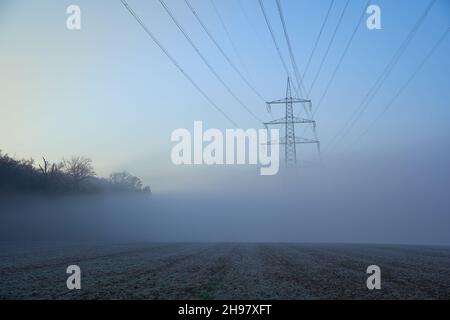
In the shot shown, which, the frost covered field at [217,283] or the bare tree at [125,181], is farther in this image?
the bare tree at [125,181]

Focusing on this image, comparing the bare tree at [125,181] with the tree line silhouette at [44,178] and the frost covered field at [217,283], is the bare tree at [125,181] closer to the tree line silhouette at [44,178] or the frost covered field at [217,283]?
the tree line silhouette at [44,178]

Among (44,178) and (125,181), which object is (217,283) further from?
(125,181)

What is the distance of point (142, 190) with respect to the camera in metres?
170

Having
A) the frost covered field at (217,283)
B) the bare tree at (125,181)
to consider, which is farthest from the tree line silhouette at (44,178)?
the frost covered field at (217,283)

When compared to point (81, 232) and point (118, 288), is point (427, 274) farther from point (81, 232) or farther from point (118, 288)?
point (81, 232)

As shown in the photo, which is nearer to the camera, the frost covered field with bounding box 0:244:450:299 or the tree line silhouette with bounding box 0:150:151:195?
the frost covered field with bounding box 0:244:450:299

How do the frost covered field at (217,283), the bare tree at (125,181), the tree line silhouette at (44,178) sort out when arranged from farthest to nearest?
the bare tree at (125,181)
the tree line silhouette at (44,178)
the frost covered field at (217,283)

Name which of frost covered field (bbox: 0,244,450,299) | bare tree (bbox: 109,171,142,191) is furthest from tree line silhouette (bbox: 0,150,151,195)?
frost covered field (bbox: 0,244,450,299)

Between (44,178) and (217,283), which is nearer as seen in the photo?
(217,283)

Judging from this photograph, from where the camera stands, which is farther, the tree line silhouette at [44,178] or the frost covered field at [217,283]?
the tree line silhouette at [44,178]

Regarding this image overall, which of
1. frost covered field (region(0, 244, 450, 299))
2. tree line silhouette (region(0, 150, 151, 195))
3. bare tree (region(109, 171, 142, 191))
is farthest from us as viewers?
bare tree (region(109, 171, 142, 191))

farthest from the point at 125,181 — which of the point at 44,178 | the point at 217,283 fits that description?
the point at 217,283

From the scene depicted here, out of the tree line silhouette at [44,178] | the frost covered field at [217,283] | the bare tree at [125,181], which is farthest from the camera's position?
the bare tree at [125,181]

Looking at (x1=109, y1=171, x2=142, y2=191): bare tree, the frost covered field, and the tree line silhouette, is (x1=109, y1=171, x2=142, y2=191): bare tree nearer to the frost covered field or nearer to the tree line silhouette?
the tree line silhouette
